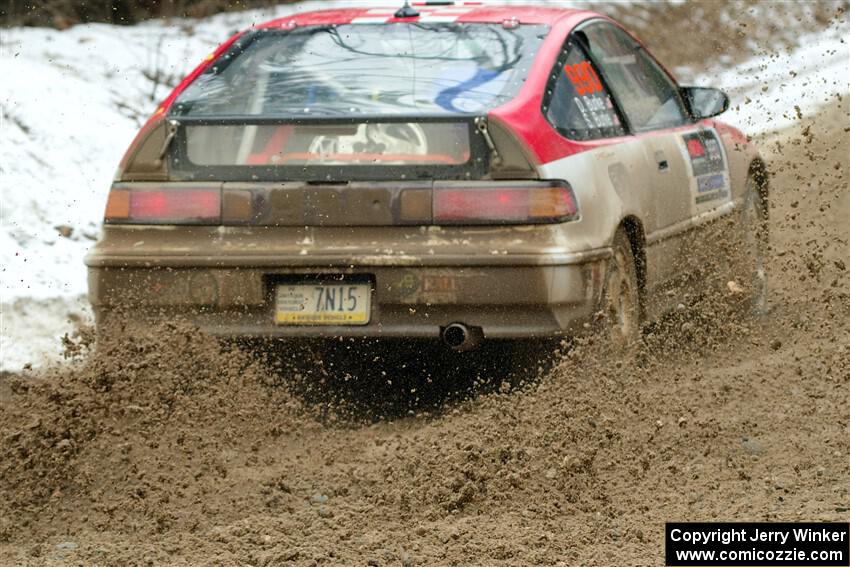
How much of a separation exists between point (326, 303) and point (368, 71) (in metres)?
1.00

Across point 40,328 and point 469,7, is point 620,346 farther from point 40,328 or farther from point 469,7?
point 40,328

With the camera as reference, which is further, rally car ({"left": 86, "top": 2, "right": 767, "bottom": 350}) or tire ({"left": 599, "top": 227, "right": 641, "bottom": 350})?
tire ({"left": 599, "top": 227, "right": 641, "bottom": 350})

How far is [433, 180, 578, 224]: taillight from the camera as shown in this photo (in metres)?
6.19

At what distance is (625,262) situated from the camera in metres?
6.89

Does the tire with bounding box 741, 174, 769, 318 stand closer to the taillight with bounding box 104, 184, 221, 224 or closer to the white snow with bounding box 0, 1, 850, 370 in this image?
the white snow with bounding box 0, 1, 850, 370

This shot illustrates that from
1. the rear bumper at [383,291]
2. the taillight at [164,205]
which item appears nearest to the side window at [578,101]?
the rear bumper at [383,291]

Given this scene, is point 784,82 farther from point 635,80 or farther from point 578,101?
point 578,101

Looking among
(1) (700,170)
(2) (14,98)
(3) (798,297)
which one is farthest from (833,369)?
(2) (14,98)

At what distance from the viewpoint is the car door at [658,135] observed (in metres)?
7.30

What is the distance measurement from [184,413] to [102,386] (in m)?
0.31

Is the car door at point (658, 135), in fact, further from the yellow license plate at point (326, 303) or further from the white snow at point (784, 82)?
the white snow at point (784, 82)

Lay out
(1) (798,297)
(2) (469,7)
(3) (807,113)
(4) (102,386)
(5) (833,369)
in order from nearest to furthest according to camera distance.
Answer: (4) (102,386) < (5) (833,369) < (2) (469,7) < (1) (798,297) < (3) (807,113)

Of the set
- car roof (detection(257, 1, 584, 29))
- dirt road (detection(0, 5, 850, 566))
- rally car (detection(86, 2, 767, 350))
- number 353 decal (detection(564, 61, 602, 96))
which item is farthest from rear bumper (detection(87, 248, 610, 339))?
car roof (detection(257, 1, 584, 29))

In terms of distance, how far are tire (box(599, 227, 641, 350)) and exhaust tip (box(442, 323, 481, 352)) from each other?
0.52 metres
